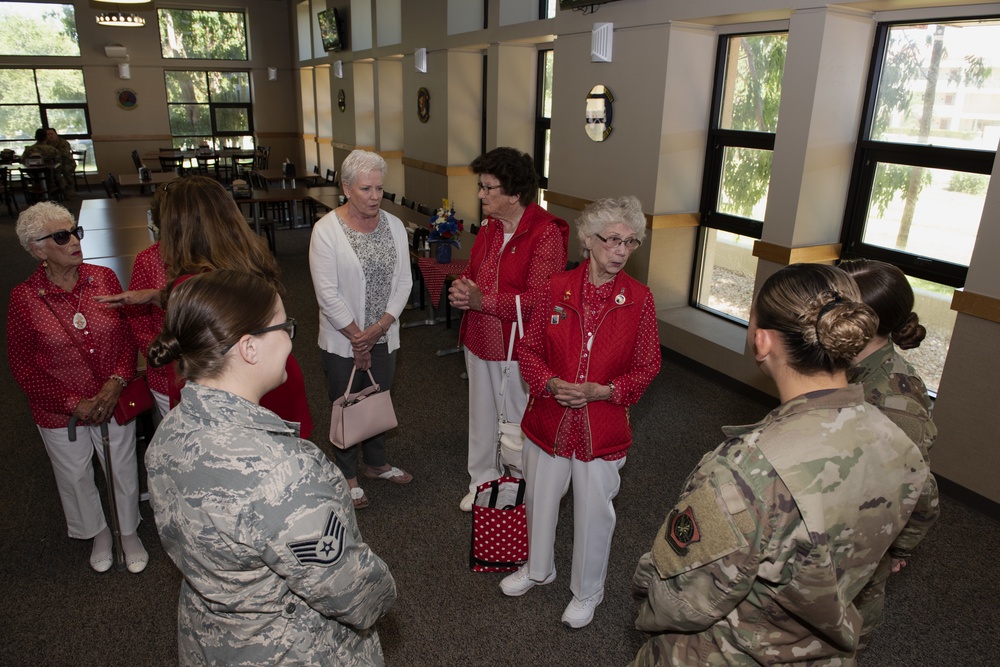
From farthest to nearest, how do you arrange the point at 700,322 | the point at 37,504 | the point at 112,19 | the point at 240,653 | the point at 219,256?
the point at 112,19
the point at 700,322
the point at 37,504
the point at 219,256
the point at 240,653

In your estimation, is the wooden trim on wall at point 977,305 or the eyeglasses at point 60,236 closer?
the eyeglasses at point 60,236

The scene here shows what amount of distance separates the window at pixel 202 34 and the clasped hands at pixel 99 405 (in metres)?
15.8

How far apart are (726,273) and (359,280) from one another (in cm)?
364

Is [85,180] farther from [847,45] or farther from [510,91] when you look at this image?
[847,45]

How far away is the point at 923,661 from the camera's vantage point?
2570mm

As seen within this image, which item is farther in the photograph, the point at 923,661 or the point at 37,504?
the point at 37,504

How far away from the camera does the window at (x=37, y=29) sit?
14273 millimetres

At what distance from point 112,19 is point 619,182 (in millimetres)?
12387

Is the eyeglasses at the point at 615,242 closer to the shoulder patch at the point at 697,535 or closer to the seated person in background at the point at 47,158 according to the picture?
the shoulder patch at the point at 697,535

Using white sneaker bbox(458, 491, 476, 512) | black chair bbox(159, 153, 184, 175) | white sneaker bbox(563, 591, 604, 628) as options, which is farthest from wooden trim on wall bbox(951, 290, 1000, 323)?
black chair bbox(159, 153, 184, 175)

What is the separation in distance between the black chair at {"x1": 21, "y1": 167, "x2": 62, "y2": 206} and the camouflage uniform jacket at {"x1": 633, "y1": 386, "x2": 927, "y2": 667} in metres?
14.6

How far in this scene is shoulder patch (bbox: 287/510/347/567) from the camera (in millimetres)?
1223

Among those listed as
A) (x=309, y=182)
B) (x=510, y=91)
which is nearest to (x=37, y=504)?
(x=510, y=91)

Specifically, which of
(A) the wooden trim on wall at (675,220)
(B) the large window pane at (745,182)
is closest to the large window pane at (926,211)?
(B) the large window pane at (745,182)
